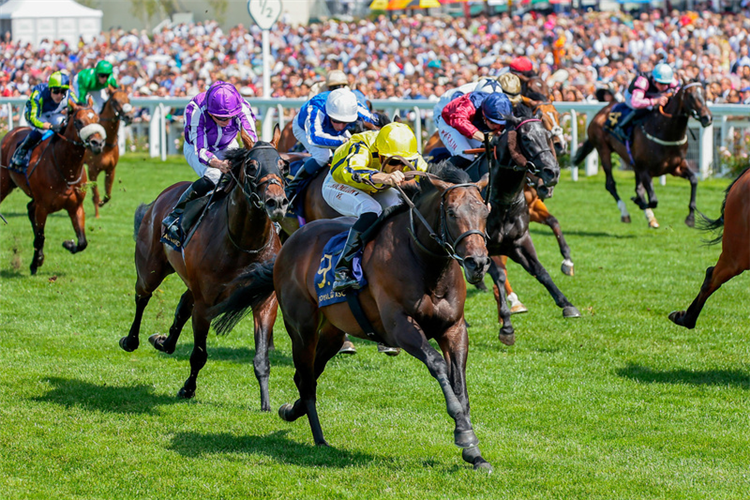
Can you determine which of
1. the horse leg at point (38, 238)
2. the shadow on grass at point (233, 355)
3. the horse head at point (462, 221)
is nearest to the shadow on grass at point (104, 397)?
the shadow on grass at point (233, 355)

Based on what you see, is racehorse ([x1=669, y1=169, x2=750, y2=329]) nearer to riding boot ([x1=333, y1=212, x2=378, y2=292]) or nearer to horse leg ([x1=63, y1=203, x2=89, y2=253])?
riding boot ([x1=333, y1=212, x2=378, y2=292])

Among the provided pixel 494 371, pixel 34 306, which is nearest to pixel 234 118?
pixel 494 371

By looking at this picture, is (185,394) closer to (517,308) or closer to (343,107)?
(343,107)

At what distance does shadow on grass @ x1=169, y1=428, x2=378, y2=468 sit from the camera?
513 cm

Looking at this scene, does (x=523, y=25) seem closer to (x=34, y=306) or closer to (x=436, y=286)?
(x=34, y=306)

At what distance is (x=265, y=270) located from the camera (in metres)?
5.92

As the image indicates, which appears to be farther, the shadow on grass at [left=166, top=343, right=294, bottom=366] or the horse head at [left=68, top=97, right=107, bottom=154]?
the horse head at [left=68, top=97, right=107, bottom=154]

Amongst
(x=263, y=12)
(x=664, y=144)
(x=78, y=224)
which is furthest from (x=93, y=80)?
(x=664, y=144)

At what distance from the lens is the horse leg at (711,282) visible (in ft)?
22.7

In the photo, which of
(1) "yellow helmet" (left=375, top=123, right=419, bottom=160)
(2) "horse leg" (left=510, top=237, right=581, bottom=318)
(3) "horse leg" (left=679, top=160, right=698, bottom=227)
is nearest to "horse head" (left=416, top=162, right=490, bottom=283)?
(1) "yellow helmet" (left=375, top=123, right=419, bottom=160)

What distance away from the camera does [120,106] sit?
12.8 m

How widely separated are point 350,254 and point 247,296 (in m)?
1.09

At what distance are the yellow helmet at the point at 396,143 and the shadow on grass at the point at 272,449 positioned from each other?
65.8 inches

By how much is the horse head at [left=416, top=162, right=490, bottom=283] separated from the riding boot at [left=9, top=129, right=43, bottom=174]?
7.88 m
